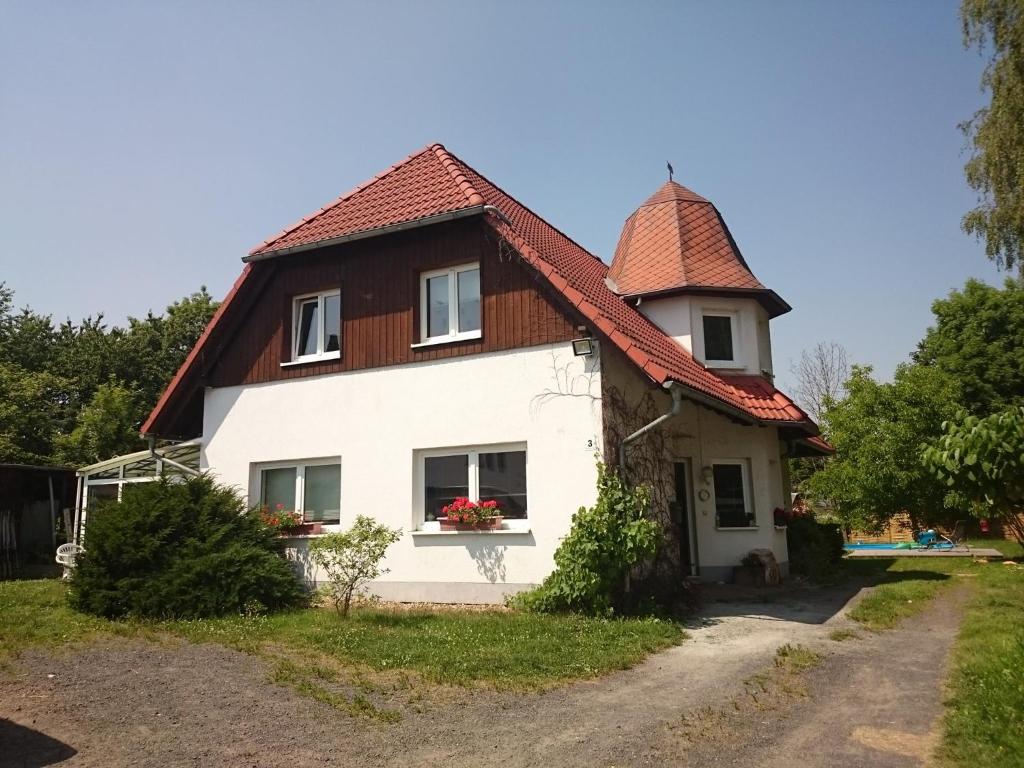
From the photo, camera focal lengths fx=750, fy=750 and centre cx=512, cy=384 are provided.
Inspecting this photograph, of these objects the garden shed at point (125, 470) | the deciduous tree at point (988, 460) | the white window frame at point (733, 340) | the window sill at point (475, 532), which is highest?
the white window frame at point (733, 340)

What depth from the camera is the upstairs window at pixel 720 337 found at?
1428cm

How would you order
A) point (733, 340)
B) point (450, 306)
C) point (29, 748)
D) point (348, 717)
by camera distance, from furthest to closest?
point (733, 340) → point (450, 306) → point (348, 717) → point (29, 748)

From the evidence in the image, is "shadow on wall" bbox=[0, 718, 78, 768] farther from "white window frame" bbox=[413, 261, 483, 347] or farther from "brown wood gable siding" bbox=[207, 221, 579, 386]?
"white window frame" bbox=[413, 261, 483, 347]

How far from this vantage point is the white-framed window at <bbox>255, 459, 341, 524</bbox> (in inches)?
467

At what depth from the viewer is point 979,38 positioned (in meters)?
13.2

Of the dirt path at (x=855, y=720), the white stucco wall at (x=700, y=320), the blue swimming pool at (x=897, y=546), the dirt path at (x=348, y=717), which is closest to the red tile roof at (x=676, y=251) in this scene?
the white stucco wall at (x=700, y=320)

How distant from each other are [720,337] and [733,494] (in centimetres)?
299

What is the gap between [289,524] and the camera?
1159 centimetres

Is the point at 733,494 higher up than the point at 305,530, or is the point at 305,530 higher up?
the point at 733,494

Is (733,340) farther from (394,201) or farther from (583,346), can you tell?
(394,201)

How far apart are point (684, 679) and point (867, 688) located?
4.90ft

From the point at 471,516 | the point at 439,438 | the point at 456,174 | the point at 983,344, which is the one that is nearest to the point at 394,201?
the point at 456,174

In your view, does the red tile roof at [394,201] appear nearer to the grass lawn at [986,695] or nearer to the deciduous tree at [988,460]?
the deciduous tree at [988,460]

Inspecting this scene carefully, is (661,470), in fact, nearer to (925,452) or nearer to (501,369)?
(501,369)
